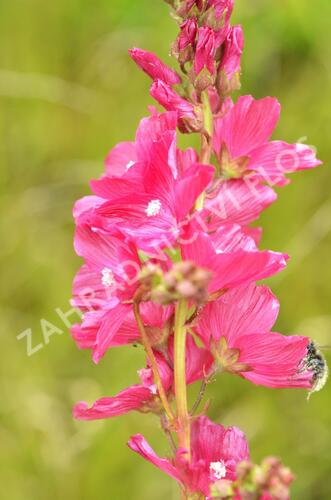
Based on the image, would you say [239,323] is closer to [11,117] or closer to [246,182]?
[246,182]

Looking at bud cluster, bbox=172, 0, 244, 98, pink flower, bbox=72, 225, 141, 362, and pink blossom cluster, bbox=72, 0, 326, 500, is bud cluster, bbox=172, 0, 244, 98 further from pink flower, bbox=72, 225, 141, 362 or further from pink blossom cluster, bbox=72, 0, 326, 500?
pink flower, bbox=72, 225, 141, 362

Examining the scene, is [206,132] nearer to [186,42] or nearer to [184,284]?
[186,42]

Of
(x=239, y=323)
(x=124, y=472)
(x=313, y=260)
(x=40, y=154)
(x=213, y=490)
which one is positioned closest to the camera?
(x=213, y=490)

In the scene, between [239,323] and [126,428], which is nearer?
[239,323]

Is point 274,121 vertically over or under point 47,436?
over

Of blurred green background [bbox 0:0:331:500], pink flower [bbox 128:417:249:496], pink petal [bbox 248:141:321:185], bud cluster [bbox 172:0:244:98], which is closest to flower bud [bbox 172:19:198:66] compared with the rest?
bud cluster [bbox 172:0:244:98]

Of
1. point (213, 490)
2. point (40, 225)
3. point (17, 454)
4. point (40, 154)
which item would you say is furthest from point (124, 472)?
point (213, 490)

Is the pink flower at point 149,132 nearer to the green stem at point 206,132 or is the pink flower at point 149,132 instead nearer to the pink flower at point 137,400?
the green stem at point 206,132
